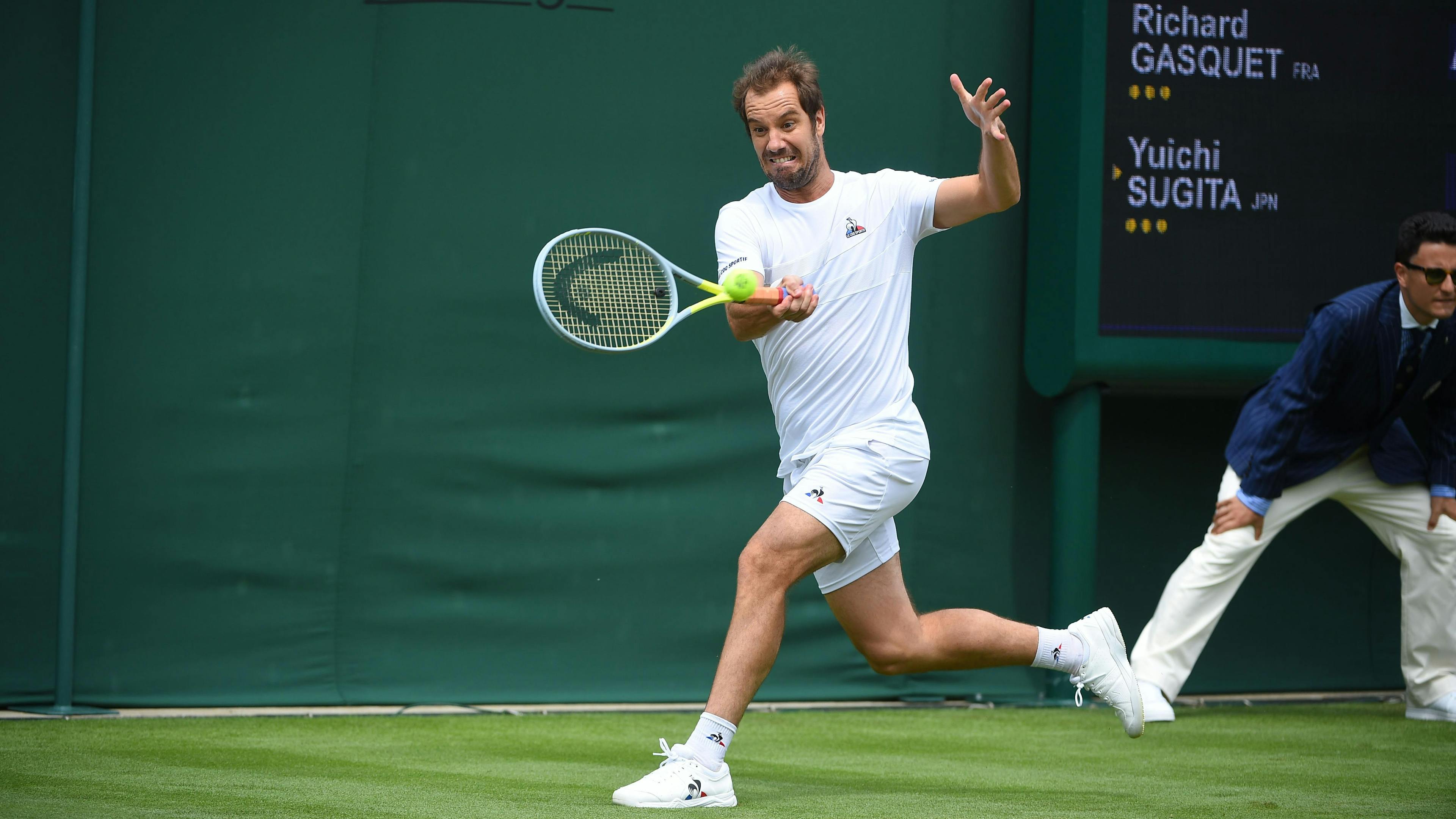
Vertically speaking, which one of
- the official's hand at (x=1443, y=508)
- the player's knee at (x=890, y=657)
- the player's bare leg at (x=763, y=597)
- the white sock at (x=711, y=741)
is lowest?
the white sock at (x=711, y=741)

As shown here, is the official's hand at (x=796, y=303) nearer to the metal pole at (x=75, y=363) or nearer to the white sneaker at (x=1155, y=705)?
the white sneaker at (x=1155, y=705)

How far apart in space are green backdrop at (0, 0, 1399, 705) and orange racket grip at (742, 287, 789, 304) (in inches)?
83.0

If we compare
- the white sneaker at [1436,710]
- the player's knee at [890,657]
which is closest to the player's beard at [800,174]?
the player's knee at [890,657]

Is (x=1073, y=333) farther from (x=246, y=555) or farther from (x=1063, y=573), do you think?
(x=246, y=555)

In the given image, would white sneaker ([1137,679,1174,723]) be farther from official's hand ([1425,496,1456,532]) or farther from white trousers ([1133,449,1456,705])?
official's hand ([1425,496,1456,532])

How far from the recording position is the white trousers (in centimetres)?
516

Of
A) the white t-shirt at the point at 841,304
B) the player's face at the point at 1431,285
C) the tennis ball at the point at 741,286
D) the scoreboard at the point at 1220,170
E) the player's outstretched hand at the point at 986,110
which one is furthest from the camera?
the scoreboard at the point at 1220,170

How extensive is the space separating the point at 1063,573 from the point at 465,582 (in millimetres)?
2033

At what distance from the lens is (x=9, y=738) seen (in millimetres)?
4441

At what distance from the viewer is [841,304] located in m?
3.77

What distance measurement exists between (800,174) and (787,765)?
5.10 feet

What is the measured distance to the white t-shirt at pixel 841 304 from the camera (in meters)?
3.71

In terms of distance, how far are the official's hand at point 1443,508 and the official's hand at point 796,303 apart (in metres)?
2.69

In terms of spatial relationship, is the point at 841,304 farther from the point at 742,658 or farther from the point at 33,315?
the point at 33,315
